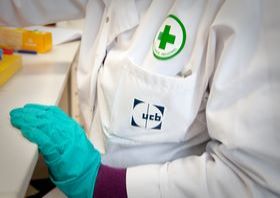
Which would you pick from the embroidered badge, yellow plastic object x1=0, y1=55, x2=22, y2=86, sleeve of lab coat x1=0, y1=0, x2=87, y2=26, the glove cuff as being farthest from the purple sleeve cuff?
sleeve of lab coat x1=0, y1=0, x2=87, y2=26

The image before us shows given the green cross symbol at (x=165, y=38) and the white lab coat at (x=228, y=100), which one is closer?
the white lab coat at (x=228, y=100)

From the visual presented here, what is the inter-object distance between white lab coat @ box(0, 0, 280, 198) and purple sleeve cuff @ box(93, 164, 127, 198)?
14 mm

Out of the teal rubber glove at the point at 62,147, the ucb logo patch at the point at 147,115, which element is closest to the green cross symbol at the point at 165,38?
the ucb logo patch at the point at 147,115

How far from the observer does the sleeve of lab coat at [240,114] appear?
0.45 meters

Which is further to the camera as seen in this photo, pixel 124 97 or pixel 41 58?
pixel 41 58

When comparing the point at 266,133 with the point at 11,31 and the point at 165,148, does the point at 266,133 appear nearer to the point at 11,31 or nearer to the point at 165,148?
the point at 165,148

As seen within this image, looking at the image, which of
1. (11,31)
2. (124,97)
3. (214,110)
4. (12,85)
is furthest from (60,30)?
(214,110)

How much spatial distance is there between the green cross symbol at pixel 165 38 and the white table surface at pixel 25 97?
0.30 metres

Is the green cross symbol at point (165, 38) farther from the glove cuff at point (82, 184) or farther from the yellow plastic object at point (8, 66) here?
the yellow plastic object at point (8, 66)

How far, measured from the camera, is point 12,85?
760 millimetres

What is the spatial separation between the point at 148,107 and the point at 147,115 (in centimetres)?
2

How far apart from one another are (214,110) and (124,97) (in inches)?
7.2

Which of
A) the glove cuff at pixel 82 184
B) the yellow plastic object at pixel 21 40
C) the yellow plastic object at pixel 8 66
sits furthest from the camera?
the yellow plastic object at pixel 21 40

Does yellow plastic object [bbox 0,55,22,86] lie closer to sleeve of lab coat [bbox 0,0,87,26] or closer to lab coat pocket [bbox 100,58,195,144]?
sleeve of lab coat [bbox 0,0,87,26]
